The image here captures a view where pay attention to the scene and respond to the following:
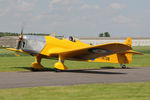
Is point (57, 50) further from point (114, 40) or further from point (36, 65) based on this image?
point (114, 40)

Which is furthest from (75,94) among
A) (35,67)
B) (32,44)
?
(35,67)

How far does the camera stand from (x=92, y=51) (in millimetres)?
16719

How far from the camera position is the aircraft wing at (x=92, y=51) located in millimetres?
15325

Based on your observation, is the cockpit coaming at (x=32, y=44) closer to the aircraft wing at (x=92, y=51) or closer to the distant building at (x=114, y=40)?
the aircraft wing at (x=92, y=51)

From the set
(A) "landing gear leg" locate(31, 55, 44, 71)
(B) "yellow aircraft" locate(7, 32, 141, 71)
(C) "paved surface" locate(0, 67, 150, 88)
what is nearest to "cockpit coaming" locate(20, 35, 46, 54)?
(B) "yellow aircraft" locate(7, 32, 141, 71)

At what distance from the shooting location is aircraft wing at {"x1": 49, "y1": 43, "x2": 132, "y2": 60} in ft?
50.3

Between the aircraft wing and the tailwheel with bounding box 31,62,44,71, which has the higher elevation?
the aircraft wing

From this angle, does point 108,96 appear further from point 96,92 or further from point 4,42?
point 4,42

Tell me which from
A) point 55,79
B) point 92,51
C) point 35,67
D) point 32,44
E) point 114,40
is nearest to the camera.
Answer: point 55,79

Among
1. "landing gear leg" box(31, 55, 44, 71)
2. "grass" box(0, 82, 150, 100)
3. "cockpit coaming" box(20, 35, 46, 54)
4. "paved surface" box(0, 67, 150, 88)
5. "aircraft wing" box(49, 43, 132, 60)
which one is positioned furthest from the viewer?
"landing gear leg" box(31, 55, 44, 71)

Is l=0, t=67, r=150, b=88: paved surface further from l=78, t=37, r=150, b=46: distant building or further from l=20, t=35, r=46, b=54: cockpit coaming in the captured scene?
l=78, t=37, r=150, b=46: distant building

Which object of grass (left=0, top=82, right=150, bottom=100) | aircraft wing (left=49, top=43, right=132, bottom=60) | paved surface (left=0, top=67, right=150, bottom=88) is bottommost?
paved surface (left=0, top=67, right=150, bottom=88)

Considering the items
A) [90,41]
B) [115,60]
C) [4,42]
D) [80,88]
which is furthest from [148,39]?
[80,88]

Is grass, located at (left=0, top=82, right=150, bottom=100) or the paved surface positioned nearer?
grass, located at (left=0, top=82, right=150, bottom=100)
